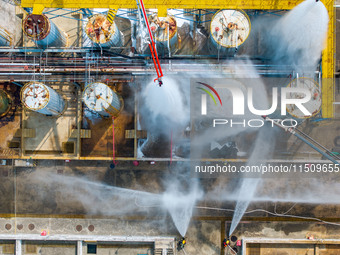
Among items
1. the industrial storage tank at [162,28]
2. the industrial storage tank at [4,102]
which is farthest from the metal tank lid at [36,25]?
the industrial storage tank at [162,28]

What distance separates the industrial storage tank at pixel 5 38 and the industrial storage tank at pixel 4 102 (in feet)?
12.4

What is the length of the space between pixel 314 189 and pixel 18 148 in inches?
994

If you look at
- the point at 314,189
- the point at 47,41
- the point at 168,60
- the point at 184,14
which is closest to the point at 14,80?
the point at 47,41

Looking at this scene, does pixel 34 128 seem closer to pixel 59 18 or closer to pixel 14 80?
pixel 14 80

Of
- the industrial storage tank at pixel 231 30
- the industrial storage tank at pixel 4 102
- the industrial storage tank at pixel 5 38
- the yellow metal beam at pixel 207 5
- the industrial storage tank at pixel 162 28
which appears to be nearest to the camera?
the industrial storage tank at pixel 231 30

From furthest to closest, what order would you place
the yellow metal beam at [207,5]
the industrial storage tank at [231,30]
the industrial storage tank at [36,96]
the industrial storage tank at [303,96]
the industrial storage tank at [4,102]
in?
the industrial storage tank at [4,102] → the industrial storage tank at [303,96] → the industrial storage tank at [36,96] → the yellow metal beam at [207,5] → the industrial storage tank at [231,30]

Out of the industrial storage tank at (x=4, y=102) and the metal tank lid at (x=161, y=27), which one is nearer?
the metal tank lid at (x=161, y=27)

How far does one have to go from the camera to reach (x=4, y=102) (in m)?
19.4

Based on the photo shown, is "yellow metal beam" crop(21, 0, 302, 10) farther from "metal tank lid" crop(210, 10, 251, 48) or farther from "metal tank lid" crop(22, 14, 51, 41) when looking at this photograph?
"metal tank lid" crop(22, 14, 51, 41)

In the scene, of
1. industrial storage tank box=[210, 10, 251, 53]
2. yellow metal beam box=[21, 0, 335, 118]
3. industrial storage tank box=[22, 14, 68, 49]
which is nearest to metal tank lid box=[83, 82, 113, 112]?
industrial storage tank box=[22, 14, 68, 49]

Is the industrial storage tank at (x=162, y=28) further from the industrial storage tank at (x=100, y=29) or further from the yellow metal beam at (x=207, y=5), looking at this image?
the industrial storage tank at (x=100, y=29)

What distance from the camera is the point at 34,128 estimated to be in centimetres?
1983

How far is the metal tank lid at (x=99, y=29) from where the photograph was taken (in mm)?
16453

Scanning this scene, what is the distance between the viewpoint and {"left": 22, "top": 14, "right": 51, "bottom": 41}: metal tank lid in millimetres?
16562
